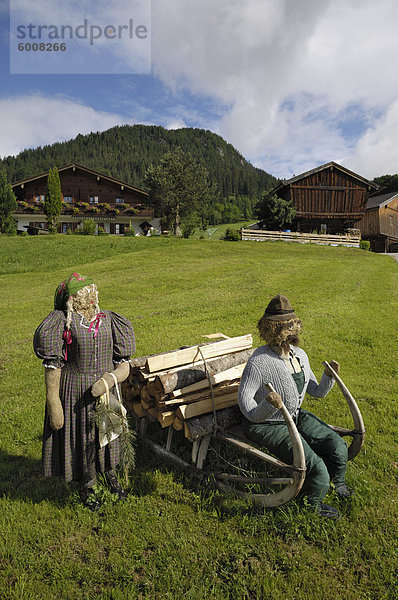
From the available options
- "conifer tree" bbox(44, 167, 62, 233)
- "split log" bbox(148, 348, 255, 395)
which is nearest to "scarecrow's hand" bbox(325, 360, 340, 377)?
"split log" bbox(148, 348, 255, 395)

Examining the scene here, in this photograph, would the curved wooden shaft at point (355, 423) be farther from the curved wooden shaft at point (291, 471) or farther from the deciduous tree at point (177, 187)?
the deciduous tree at point (177, 187)

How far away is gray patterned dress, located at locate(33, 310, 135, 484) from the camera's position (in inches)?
140

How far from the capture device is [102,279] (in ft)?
61.6

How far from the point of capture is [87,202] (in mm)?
47531

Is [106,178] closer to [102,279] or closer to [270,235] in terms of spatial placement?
[270,235]

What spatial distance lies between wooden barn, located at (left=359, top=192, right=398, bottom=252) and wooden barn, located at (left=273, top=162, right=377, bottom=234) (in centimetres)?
373

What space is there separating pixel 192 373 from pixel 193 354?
0.36 m

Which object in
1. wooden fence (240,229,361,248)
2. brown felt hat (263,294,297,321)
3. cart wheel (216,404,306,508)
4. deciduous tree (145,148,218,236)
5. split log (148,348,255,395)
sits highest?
deciduous tree (145,148,218,236)

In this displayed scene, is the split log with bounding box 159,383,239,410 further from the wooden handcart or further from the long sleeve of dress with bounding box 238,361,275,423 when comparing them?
the long sleeve of dress with bounding box 238,361,275,423

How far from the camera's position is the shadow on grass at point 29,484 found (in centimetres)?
410

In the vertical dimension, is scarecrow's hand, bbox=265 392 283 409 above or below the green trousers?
above

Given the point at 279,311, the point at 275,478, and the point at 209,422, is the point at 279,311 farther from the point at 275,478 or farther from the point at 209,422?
the point at 275,478

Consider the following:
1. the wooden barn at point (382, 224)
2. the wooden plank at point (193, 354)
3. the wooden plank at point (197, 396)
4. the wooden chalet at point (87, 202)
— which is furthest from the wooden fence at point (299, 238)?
the wooden plank at point (197, 396)

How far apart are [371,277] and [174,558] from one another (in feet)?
59.4
